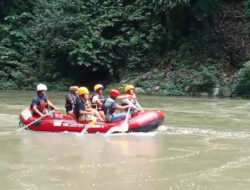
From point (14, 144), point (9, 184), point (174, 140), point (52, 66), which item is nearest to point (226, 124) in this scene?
point (174, 140)

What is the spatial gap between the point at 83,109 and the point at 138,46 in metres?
13.4

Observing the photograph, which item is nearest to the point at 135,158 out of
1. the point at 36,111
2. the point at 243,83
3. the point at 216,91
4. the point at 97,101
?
the point at 97,101

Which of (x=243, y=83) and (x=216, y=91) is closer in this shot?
(x=243, y=83)

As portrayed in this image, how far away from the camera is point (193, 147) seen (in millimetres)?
8992

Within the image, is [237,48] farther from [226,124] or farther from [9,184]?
[9,184]

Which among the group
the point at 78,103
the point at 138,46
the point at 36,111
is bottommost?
the point at 36,111

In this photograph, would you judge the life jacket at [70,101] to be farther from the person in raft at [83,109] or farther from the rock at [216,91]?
the rock at [216,91]

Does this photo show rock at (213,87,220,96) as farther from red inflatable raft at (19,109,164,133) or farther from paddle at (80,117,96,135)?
paddle at (80,117,96,135)

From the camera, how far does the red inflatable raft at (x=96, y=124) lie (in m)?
10.5

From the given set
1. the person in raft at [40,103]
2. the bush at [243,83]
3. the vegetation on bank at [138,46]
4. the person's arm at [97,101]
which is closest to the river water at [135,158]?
the person in raft at [40,103]

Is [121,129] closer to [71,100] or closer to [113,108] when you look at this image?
[113,108]

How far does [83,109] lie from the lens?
10609mm

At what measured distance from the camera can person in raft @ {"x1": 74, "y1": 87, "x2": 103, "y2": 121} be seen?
1060 cm

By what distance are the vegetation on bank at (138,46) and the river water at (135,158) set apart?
8.80 m
